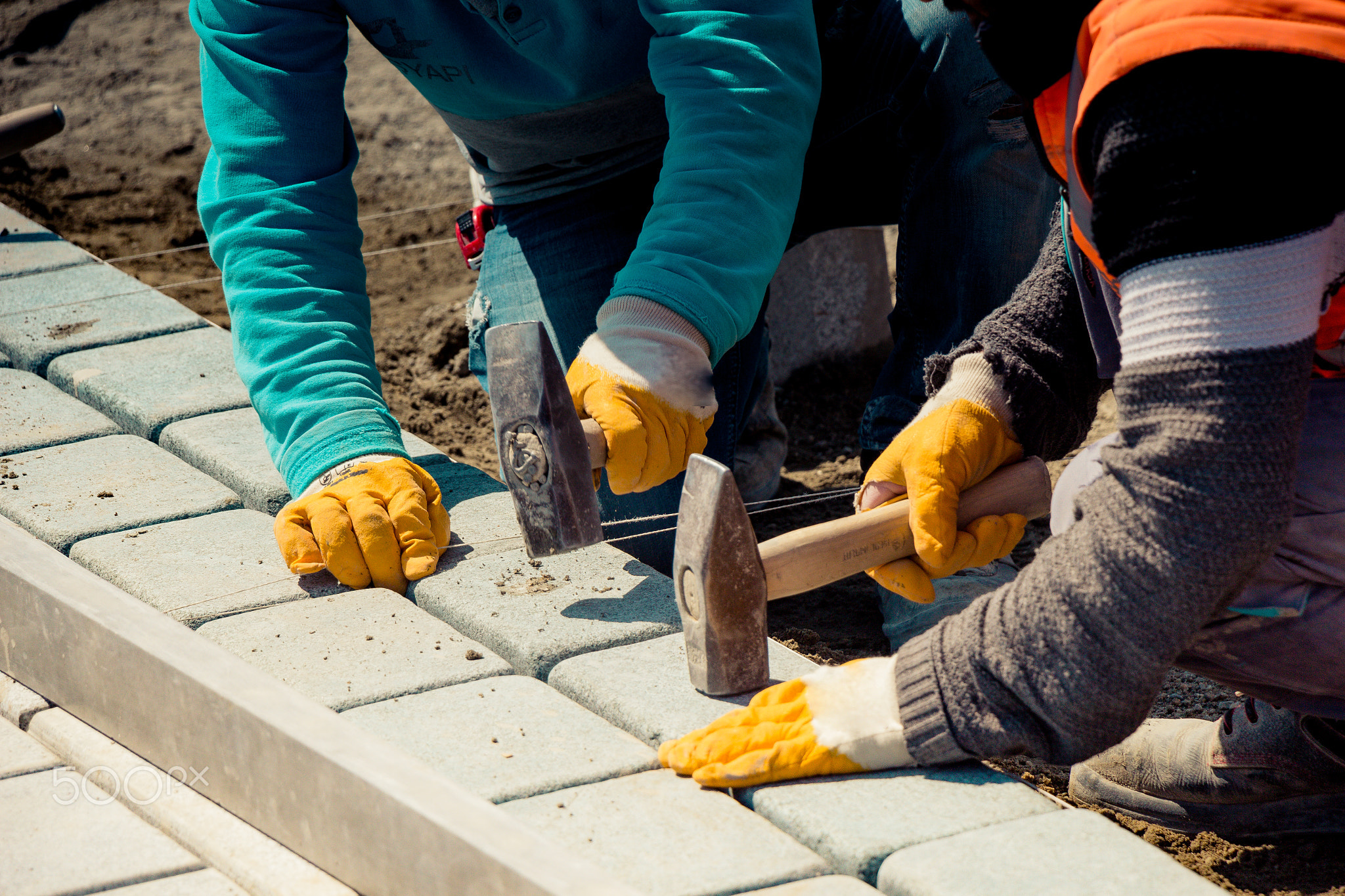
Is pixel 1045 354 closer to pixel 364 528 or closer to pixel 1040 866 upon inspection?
pixel 1040 866

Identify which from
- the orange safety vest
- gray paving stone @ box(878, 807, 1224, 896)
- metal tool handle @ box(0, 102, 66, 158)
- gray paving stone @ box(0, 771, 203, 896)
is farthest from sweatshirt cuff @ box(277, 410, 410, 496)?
metal tool handle @ box(0, 102, 66, 158)

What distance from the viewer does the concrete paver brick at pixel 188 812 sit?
169 centimetres

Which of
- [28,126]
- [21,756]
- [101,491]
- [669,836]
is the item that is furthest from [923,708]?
[28,126]

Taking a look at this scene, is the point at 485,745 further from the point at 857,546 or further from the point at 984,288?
the point at 984,288

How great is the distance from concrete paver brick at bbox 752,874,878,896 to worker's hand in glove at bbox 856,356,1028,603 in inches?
24.1

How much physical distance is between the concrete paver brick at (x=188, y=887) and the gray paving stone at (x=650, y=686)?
0.58m

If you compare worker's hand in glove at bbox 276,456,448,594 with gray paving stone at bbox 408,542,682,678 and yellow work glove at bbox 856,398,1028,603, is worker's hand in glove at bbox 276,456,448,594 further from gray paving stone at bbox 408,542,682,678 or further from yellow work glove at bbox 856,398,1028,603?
yellow work glove at bbox 856,398,1028,603

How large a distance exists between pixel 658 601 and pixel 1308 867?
3.81ft

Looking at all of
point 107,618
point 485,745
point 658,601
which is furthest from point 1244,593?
point 107,618

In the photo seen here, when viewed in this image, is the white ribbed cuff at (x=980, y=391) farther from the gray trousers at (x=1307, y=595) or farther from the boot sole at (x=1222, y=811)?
the boot sole at (x=1222, y=811)

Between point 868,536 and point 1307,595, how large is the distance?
64cm

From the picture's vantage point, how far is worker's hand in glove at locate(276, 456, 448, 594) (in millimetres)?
2273

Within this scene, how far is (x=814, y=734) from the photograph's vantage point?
166 centimetres

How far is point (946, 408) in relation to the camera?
2.06 meters
